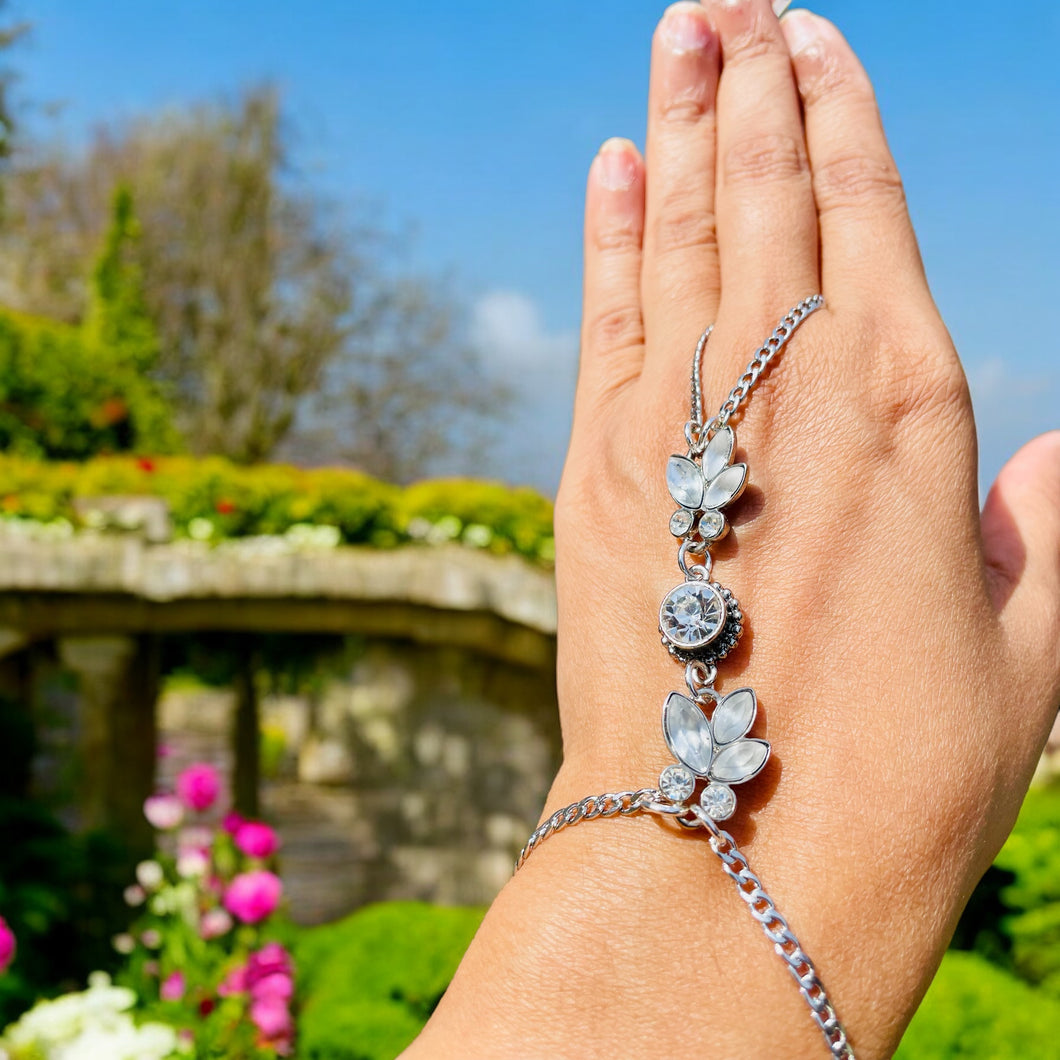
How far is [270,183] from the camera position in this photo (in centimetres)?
2269

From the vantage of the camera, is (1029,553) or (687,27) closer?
(1029,553)

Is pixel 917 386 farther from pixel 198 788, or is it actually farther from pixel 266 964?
pixel 198 788

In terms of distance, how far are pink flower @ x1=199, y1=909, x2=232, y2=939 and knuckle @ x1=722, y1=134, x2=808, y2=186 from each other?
2.59 metres

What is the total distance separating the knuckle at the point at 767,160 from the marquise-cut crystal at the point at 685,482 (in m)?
0.55

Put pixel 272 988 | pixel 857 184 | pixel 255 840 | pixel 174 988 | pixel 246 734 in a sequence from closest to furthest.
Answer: pixel 857 184, pixel 272 988, pixel 174 988, pixel 255 840, pixel 246 734

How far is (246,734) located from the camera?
830 centimetres

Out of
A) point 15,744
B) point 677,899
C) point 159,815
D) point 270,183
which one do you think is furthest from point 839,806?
point 270,183

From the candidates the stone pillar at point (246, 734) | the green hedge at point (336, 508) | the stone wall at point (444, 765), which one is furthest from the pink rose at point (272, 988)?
the stone pillar at point (246, 734)

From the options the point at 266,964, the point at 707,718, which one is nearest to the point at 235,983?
the point at 266,964

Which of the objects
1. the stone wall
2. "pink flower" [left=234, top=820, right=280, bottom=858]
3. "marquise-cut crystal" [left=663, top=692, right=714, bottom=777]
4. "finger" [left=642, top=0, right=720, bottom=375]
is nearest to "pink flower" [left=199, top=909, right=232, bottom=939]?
"pink flower" [left=234, top=820, right=280, bottom=858]

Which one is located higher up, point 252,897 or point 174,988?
point 252,897

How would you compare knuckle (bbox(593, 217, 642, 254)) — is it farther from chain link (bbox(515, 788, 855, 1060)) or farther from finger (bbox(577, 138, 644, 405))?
chain link (bbox(515, 788, 855, 1060))

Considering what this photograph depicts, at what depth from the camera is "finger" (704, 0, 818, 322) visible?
126 centimetres

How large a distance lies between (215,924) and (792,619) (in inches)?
101
